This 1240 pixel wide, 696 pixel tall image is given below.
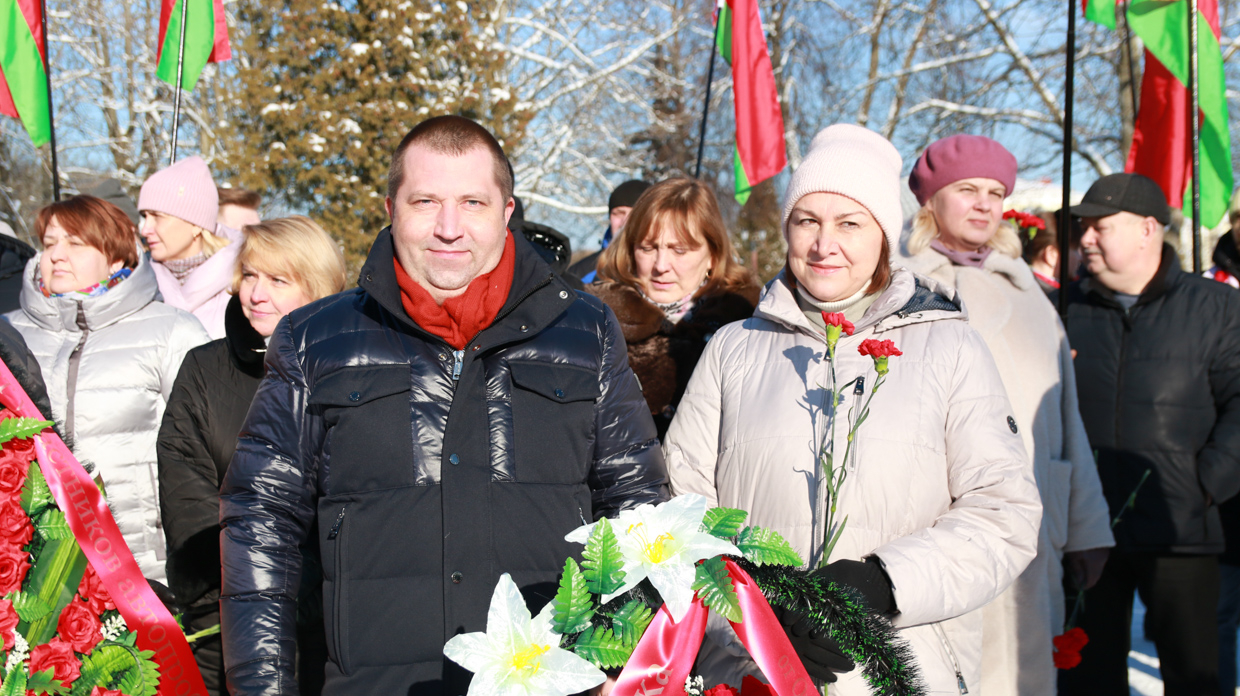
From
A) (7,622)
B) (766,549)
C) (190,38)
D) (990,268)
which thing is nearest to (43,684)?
(7,622)

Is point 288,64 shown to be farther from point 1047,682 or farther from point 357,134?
point 1047,682

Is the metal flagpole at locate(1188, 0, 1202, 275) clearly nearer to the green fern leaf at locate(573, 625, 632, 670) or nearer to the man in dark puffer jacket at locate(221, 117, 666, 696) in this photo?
the man in dark puffer jacket at locate(221, 117, 666, 696)

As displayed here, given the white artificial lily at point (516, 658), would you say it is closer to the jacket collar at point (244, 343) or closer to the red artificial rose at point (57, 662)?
the red artificial rose at point (57, 662)

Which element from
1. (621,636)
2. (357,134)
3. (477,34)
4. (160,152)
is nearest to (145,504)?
(621,636)

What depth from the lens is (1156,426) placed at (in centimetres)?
351

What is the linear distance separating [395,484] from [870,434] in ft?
3.48

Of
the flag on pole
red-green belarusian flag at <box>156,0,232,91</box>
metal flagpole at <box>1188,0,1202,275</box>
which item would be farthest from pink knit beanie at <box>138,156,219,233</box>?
metal flagpole at <box>1188,0,1202,275</box>

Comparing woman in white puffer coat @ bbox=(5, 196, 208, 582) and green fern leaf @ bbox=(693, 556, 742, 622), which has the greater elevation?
woman in white puffer coat @ bbox=(5, 196, 208, 582)

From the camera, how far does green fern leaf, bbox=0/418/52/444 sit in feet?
6.38

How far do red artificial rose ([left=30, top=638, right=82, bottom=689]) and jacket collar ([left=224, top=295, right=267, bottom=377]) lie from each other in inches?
48.4

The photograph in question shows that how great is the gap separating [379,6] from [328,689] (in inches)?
415

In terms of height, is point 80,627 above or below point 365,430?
below

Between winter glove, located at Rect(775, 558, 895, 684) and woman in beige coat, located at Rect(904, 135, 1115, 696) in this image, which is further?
woman in beige coat, located at Rect(904, 135, 1115, 696)

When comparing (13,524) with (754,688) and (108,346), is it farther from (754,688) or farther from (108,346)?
(754,688)
